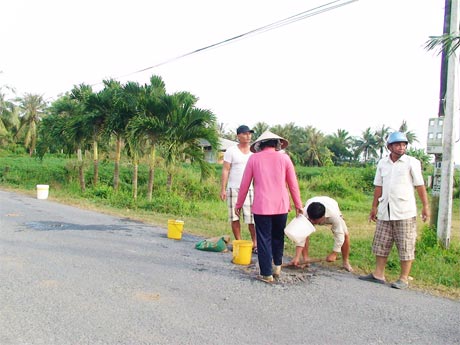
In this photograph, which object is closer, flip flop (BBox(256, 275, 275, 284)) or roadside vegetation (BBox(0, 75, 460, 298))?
flip flop (BBox(256, 275, 275, 284))

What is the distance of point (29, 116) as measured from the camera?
48781 millimetres

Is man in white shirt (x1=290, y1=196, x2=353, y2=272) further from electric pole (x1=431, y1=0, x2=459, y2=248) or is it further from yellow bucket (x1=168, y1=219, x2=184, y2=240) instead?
yellow bucket (x1=168, y1=219, x2=184, y2=240)

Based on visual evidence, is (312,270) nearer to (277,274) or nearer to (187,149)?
(277,274)

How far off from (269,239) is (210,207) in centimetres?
853

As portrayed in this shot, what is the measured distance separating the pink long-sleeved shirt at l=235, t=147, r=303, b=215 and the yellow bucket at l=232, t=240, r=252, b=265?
2.40ft

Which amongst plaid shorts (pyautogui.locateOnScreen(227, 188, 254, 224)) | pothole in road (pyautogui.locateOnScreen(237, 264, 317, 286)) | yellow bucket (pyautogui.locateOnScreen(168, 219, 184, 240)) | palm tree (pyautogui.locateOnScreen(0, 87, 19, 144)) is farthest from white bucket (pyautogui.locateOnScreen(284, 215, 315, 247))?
palm tree (pyautogui.locateOnScreen(0, 87, 19, 144))

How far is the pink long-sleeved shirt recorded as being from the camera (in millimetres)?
4525

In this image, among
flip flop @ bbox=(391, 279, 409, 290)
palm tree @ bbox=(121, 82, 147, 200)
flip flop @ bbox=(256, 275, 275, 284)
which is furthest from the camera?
palm tree @ bbox=(121, 82, 147, 200)

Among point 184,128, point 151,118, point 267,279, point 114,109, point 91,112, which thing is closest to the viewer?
point 267,279

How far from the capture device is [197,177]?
56.4 feet

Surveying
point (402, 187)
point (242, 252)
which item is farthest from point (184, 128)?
point (402, 187)

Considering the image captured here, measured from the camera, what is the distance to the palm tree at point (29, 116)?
48562 millimetres

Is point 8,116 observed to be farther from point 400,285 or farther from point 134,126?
point 400,285

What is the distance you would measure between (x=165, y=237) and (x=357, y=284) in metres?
3.63
